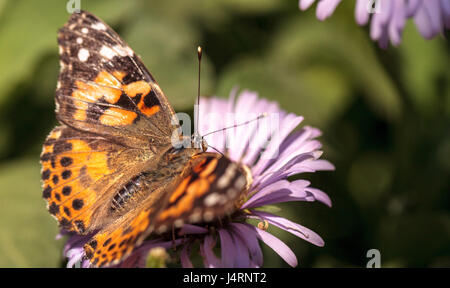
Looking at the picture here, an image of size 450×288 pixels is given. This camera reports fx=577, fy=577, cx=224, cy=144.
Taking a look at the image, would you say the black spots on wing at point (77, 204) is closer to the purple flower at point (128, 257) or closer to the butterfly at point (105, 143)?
the butterfly at point (105, 143)

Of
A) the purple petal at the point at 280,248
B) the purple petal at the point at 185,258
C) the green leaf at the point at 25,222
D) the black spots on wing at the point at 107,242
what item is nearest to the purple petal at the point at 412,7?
the purple petal at the point at 280,248

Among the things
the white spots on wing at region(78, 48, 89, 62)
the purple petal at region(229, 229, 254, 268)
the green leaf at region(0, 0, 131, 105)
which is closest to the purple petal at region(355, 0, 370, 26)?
the purple petal at region(229, 229, 254, 268)

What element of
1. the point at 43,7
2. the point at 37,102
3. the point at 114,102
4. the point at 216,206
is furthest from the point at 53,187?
the point at 43,7

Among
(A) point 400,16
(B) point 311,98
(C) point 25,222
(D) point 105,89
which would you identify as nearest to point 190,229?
(D) point 105,89

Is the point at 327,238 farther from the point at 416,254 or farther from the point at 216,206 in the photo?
the point at 216,206

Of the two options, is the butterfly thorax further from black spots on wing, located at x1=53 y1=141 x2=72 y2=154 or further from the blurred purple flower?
black spots on wing, located at x1=53 y1=141 x2=72 y2=154

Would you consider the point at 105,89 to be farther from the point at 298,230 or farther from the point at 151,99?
the point at 298,230

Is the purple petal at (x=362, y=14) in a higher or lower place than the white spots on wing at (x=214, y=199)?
higher
